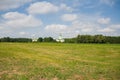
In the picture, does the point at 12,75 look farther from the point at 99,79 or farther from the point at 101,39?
the point at 101,39

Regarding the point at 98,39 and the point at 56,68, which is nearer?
the point at 56,68

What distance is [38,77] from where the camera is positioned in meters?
16.9

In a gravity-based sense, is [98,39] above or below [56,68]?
above

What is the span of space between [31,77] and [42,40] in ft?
310

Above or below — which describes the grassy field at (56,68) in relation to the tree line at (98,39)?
below

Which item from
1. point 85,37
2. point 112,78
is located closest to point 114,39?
point 85,37

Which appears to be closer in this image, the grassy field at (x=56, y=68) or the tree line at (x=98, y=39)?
the grassy field at (x=56, y=68)

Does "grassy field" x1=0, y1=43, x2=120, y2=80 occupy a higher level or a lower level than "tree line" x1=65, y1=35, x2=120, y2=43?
lower

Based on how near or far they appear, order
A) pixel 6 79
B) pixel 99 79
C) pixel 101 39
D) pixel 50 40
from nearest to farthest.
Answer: pixel 6 79 → pixel 99 79 → pixel 101 39 → pixel 50 40

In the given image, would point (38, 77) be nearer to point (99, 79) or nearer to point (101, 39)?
point (99, 79)

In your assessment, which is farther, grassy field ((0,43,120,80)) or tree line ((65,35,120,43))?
tree line ((65,35,120,43))

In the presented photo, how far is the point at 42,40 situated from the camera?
111 m

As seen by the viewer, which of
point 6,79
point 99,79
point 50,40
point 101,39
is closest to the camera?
point 6,79

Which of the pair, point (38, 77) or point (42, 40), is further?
point (42, 40)
